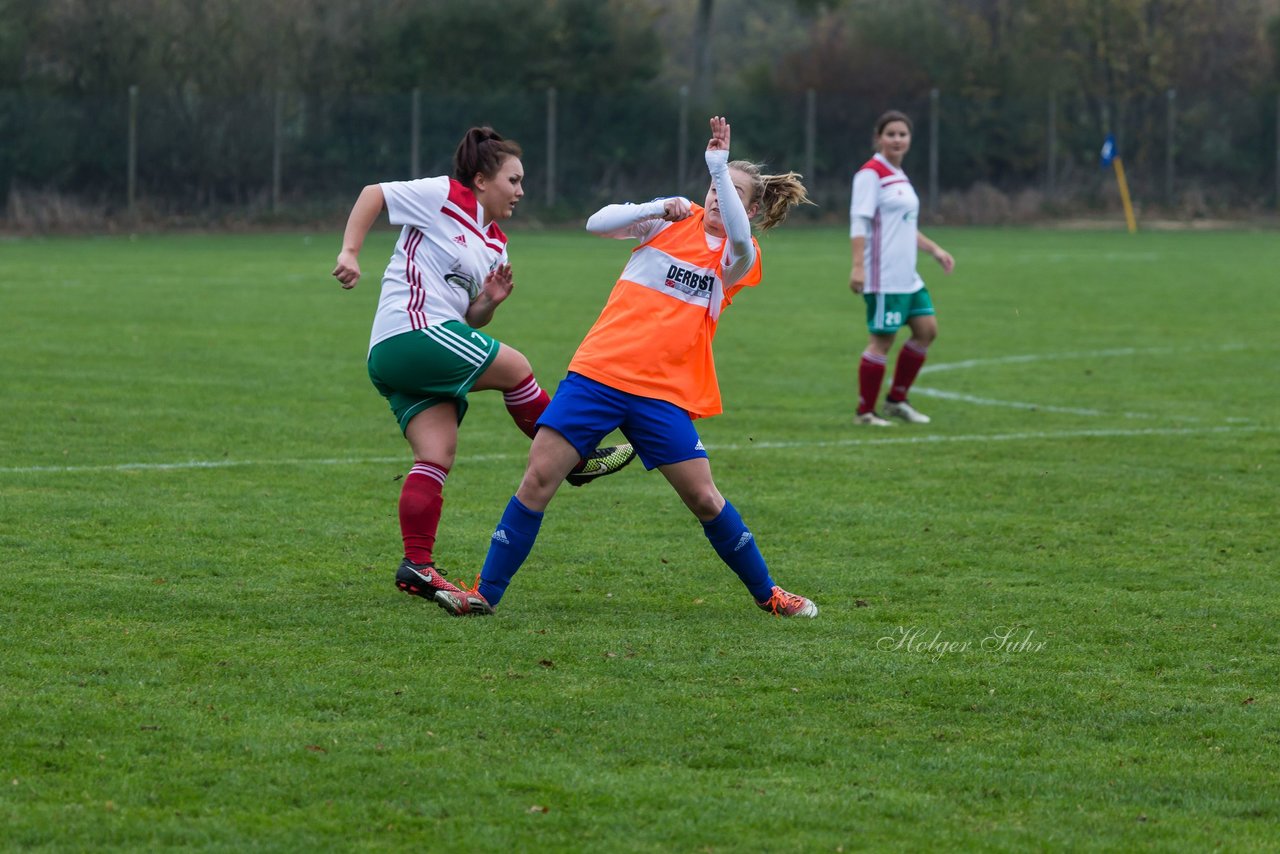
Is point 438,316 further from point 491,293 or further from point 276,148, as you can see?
point 276,148

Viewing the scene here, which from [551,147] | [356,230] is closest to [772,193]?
[356,230]

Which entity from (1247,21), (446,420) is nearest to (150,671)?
(446,420)

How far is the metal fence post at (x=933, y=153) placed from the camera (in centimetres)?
4206

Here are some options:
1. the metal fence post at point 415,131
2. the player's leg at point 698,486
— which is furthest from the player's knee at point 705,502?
the metal fence post at point 415,131

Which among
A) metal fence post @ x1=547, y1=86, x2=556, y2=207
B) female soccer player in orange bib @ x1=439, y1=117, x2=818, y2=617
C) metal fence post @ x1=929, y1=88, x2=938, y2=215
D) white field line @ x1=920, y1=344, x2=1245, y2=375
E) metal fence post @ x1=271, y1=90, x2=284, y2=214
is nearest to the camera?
female soccer player in orange bib @ x1=439, y1=117, x2=818, y2=617

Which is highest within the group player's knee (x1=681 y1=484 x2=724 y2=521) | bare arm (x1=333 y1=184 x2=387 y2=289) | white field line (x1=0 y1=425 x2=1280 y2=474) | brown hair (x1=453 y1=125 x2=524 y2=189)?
brown hair (x1=453 y1=125 x2=524 y2=189)

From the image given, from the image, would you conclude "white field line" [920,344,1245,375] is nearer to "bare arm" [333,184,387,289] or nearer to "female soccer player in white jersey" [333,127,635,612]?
"female soccer player in white jersey" [333,127,635,612]

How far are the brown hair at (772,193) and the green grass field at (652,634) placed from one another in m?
1.43

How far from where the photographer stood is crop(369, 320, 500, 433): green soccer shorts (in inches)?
245

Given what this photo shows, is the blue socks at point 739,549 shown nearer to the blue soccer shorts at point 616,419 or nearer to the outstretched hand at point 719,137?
the blue soccer shorts at point 616,419

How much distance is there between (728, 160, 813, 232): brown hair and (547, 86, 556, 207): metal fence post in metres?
34.5

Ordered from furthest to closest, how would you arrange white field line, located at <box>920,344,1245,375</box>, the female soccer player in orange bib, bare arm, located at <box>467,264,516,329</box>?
white field line, located at <box>920,344,1245,375</box> < bare arm, located at <box>467,264,516,329</box> < the female soccer player in orange bib

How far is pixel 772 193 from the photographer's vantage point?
6203 mm

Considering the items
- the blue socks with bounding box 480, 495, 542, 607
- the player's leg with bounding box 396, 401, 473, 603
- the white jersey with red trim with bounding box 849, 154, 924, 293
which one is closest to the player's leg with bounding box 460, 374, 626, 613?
the blue socks with bounding box 480, 495, 542, 607
